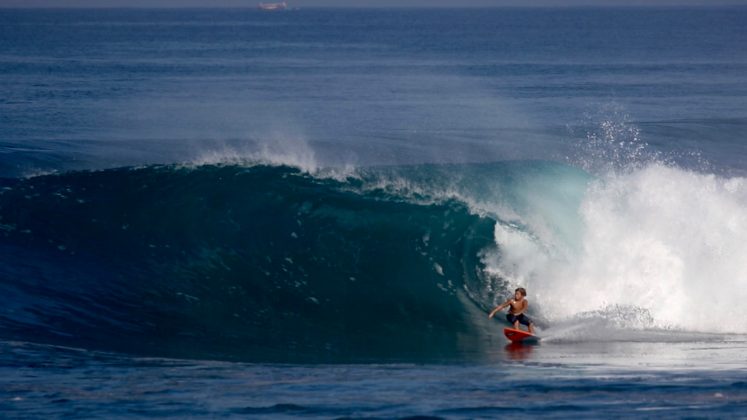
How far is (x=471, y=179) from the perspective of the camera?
2264cm

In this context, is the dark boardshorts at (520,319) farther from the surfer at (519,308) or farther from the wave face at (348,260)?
the wave face at (348,260)

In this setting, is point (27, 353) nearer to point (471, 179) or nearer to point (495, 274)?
point (495, 274)

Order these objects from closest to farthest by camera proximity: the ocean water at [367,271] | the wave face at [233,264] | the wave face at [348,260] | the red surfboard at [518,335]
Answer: the ocean water at [367,271]
the red surfboard at [518,335]
the wave face at [233,264]
the wave face at [348,260]

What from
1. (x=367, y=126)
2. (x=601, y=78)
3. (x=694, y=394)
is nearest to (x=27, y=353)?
(x=694, y=394)

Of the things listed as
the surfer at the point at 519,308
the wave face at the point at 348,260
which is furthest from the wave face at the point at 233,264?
the surfer at the point at 519,308

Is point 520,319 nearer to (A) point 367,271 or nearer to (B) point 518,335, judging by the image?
(B) point 518,335

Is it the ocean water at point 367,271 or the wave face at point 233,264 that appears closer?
the ocean water at point 367,271

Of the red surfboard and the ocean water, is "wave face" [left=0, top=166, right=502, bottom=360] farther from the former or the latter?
the red surfboard

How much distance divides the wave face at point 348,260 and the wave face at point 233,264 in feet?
0.13

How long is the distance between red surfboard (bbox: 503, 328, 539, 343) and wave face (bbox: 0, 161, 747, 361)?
309 mm

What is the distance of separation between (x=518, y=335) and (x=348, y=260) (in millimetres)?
4470

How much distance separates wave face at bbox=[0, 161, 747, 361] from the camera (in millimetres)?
14281

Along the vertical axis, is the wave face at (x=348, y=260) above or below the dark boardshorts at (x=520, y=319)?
above

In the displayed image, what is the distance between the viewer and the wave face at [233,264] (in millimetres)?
13953
